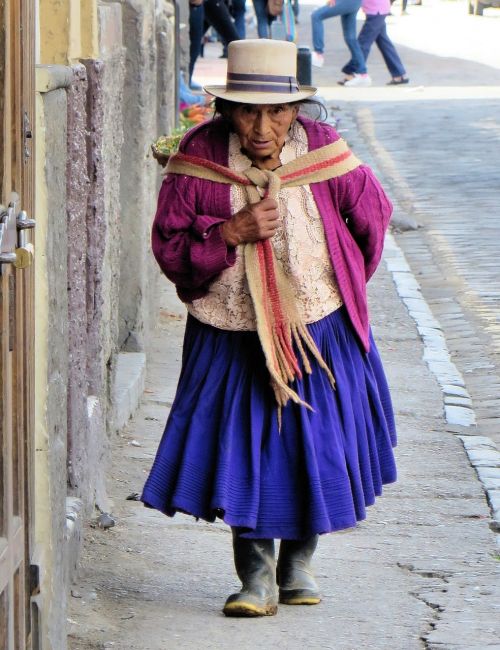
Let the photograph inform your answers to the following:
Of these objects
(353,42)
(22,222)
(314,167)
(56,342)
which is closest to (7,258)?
(22,222)

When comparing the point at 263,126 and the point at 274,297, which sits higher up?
the point at 263,126

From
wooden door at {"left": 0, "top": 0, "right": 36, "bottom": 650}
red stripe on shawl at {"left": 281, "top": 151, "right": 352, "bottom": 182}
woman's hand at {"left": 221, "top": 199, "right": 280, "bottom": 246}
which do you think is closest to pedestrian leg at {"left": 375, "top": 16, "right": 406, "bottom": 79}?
red stripe on shawl at {"left": 281, "top": 151, "right": 352, "bottom": 182}

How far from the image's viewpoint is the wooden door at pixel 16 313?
3.15 metres

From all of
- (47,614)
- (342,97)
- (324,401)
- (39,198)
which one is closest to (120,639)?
(47,614)

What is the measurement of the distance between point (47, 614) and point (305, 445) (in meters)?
0.97

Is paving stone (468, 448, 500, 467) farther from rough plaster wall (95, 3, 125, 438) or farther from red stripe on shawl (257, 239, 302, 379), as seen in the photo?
red stripe on shawl (257, 239, 302, 379)

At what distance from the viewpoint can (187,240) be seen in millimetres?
4402

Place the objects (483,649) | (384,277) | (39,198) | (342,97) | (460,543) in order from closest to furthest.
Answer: (39,198) → (483,649) → (460,543) → (384,277) → (342,97)

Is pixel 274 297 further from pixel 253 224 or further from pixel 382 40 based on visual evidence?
pixel 382 40

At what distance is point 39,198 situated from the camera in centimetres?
382

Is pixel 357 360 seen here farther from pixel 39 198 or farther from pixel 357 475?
pixel 39 198

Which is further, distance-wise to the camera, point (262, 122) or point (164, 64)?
point (164, 64)

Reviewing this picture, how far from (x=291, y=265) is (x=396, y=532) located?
1502 mm

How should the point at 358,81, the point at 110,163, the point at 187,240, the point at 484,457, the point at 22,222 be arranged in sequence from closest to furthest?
the point at 22,222
the point at 187,240
the point at 110,163
the point at 484,457
the point at 358,81
